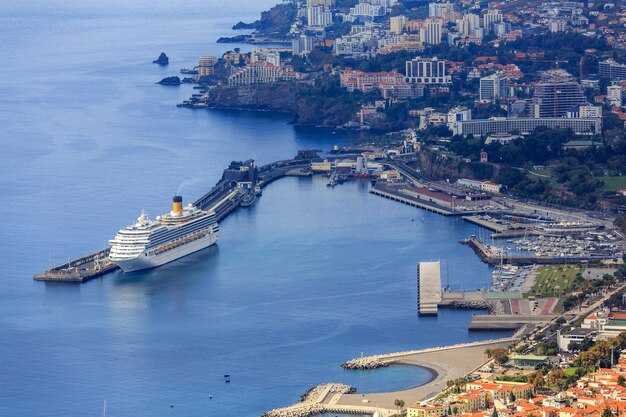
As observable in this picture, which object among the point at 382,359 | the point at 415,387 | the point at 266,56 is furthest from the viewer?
the point at 266,56

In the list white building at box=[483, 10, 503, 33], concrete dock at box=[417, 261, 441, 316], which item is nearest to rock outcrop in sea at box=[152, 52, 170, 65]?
white building at box=[483, 10, 503, 33]

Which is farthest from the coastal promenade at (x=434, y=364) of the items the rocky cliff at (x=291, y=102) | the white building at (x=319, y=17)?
the white building at (x=319, y=17)

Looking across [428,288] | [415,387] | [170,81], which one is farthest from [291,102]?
[415,387]

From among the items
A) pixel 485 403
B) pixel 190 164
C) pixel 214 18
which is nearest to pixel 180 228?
pixel 190 164

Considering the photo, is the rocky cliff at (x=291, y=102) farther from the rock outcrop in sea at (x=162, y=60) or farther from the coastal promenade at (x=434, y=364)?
the coastal promenade at (x=434, y=364)

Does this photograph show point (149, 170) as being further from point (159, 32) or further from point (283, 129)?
point (159, 32)

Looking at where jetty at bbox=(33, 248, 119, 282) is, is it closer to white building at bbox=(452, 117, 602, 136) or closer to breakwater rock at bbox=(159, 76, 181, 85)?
white building at bbox=(452, 117, 602, 136)

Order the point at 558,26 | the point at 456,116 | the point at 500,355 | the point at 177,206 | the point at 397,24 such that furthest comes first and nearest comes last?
the point at 397,24
the point at 558,26
the point at 456,116
the point at 177,206
the point at 500,355

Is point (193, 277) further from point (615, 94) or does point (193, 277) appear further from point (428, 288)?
point (615, 94)
